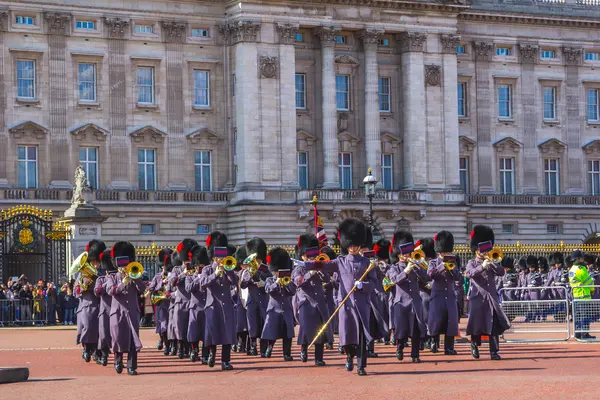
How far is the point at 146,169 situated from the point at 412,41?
42.8 ft

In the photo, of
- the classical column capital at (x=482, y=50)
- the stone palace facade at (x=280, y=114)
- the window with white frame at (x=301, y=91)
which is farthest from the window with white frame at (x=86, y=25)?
the classical column capital at (x=482, y=50)

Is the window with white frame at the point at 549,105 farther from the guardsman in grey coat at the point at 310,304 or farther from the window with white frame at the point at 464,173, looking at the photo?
the guardsman in grey coat at the point at 310,304

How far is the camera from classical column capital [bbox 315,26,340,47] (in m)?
62.4

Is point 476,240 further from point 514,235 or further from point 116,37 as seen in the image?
point 514,235

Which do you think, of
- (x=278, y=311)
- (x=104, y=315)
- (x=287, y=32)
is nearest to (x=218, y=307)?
(x=104, y=315)

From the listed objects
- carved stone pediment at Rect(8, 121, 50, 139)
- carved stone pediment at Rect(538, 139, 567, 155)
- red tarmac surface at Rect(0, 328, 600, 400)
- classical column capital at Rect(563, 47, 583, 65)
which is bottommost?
red tarmac surface at Rect(0, 328, 600, 400)

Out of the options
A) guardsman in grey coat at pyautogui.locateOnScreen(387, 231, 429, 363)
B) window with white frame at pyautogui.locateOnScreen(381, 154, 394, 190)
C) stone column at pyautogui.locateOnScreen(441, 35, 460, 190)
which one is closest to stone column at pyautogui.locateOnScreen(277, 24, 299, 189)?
window with white frame at pyautogui.locateOnScreen(381, 154, 394, 190)

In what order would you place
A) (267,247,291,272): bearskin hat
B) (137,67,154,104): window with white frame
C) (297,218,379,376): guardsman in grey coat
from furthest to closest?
(137,67,154,104): window with white frame < (267,247,291,272): bearskin hat < (297,218,379,376): guardsman in grey coat

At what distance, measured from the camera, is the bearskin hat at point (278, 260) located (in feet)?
81.1

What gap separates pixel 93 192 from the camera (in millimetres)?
57969

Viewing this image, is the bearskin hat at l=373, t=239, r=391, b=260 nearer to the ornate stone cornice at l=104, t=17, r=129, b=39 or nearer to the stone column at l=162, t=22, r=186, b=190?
the ornate stone cornice at l=104, t=17, r=129, b=39

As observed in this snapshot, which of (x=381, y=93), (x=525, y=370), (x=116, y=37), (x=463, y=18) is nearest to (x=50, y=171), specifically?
(x=116, y=37)

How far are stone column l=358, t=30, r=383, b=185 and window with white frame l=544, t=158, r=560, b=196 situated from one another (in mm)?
9992

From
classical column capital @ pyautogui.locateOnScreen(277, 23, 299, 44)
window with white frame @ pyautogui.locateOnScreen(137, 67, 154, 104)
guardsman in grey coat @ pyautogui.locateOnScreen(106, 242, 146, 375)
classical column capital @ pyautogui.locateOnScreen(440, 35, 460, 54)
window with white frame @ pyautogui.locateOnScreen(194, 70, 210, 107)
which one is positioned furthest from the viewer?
classical column capital @ pyautogui.locateOnScreen(440, 35, 460, 54)
